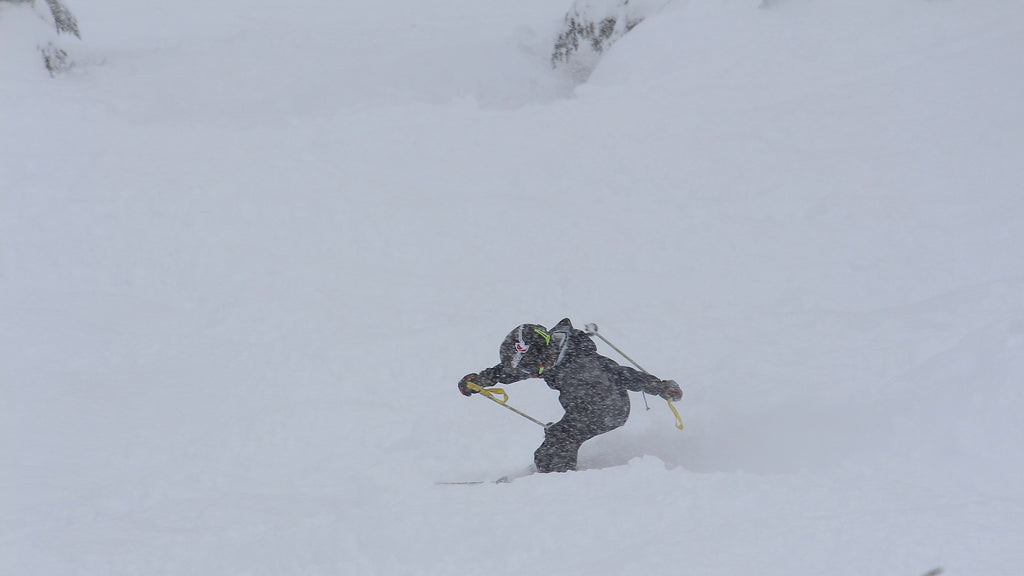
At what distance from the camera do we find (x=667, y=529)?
4930 millimetres

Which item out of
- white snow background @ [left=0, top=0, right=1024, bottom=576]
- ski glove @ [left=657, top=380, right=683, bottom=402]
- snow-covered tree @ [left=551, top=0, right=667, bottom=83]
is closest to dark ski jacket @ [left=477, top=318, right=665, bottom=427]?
ski glove @ [left=657, top=380, right=683, bottom=402]

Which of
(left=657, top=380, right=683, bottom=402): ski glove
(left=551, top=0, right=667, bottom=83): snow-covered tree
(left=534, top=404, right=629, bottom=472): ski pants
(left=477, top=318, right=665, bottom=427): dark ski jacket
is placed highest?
(left=551, top=0, right=667, bottom=83): snow-covered tree

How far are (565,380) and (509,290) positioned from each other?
16.1 feet

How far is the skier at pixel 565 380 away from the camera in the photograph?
21.1ft

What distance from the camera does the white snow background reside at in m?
5.34

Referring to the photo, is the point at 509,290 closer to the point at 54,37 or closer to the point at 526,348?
the point at 526,348

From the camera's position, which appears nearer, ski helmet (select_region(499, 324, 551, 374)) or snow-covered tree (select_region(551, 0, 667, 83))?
ski helmet (select_region(499, 324, 551, 374))

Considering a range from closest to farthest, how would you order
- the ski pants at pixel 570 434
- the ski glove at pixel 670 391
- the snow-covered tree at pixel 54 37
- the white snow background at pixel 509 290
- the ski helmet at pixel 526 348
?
the white snow background at pixel 509 290 → the ski helmet at pixel 526 348 → the ski pants at pixel 570 434 → the ski glove at pixel 670 391 → the snow-covered tree at pixel 54 37

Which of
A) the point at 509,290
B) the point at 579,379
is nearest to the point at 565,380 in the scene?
the point at 579,379

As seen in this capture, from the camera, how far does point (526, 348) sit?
6379 mm

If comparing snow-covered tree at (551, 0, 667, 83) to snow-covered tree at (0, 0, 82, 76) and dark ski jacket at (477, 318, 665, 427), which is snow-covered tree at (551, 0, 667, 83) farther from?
dark ski jacket at (477, 318, 665, 427)

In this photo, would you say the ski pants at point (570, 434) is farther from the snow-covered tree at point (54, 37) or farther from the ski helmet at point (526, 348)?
the snow-covered tree at point (54, 37)

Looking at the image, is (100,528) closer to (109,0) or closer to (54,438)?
(54,438)

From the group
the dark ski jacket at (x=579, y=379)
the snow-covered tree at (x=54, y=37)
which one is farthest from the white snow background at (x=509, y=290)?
the dark ski jacket at (x=579, y=379)
